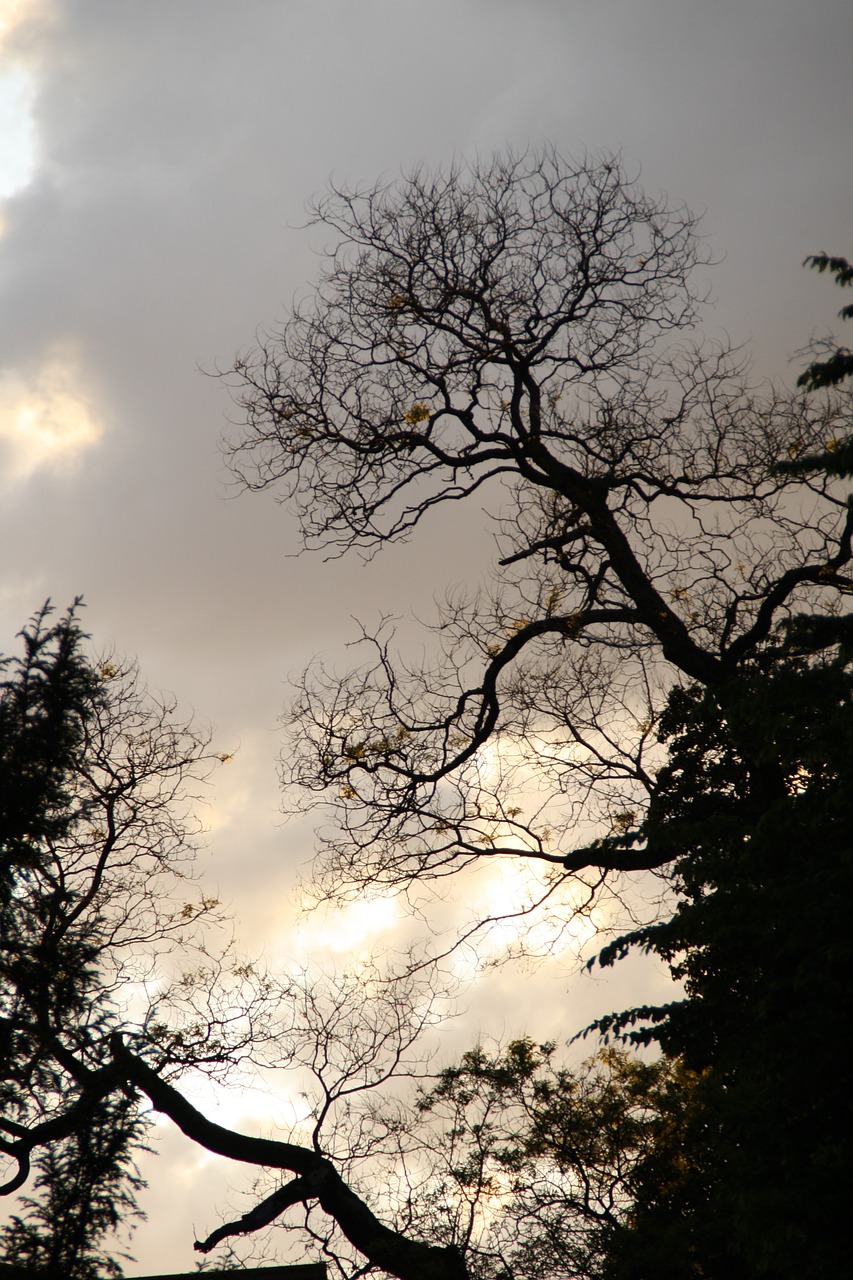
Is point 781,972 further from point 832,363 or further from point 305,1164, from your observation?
point 305,1164

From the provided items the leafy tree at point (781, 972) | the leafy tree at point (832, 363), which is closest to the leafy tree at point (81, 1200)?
the leafy tree at point (781, 972)

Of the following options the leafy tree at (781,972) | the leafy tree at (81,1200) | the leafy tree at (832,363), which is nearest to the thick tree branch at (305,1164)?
the leafy tree at (81,1200)

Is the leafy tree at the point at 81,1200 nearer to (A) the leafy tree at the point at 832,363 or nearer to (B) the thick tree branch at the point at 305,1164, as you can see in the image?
(B) the thick tree branch at the point at 305,1164

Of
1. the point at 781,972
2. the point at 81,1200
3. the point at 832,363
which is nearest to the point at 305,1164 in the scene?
the point at 81,1200

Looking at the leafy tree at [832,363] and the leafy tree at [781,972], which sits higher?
the leafy tree at [832,363]

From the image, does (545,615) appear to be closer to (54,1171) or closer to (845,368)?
(845,368)

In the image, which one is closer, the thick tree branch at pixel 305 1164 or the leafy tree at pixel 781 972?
the leafy tree at pixel 781 972

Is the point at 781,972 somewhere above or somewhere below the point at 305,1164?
below

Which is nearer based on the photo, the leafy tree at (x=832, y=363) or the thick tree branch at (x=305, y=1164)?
the leafy tree at (x=832, y=363)

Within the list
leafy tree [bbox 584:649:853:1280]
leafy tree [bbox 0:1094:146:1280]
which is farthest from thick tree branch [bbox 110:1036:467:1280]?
leafy tree [bbox 584:649:853:1280]

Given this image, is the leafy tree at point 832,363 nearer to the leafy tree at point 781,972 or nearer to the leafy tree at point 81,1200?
the leafy tree at point 781,972

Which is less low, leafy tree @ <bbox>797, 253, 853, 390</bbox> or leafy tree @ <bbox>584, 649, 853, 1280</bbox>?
leafy tree @ <bbox>797, 253, 853, 390</bbox>

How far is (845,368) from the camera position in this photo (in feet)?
24.8

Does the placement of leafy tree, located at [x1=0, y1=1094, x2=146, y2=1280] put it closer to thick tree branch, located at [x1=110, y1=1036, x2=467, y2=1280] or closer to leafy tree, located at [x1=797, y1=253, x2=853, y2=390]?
thick tree branch, located at [x1=110, y1=1036, x2=467, y2=1280]
